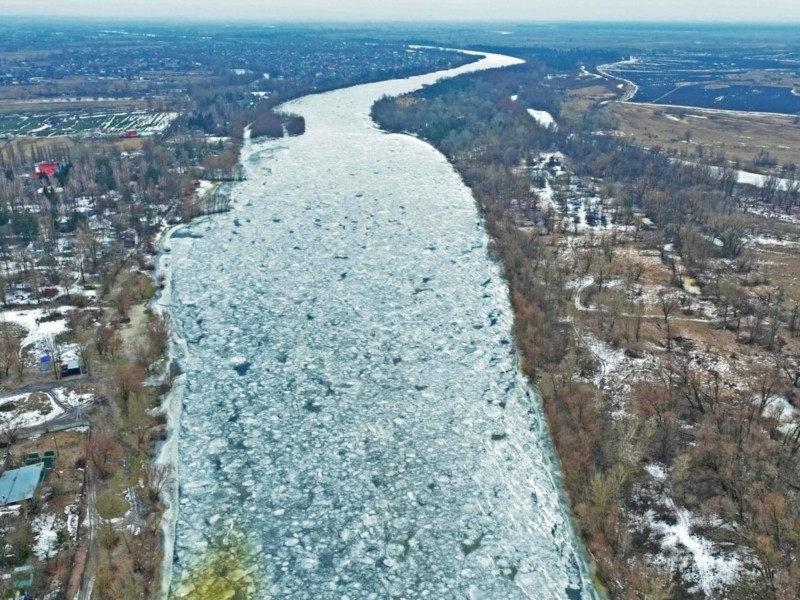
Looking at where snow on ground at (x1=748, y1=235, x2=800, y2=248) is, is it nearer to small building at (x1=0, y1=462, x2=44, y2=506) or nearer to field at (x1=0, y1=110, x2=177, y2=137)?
small building at (x1=0, y1=462, x2=44, y2=506)

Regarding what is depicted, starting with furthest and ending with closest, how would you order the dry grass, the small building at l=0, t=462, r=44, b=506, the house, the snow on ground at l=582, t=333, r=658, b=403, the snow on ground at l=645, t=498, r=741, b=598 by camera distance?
the dry grass, the house, the snow on ground at l=582, t=333, r=658, b=403, the small building at l=0, t=462, r=44, b=506, the snow on ground at l=645, t=498, r=741, b=598

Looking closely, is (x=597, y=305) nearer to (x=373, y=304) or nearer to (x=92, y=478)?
(x=373, y=304)

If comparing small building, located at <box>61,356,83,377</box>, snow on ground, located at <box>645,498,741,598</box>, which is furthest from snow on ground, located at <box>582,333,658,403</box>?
small building, located at <box>61,356,83,377</box>

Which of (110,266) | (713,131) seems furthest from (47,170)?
(713,131)

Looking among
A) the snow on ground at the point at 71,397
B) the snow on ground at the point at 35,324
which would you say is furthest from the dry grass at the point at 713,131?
the snow on ground at the point at 71,397

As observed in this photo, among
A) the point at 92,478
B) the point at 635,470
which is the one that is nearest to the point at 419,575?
the point at 635,470

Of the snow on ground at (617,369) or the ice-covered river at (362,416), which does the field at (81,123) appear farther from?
the snow on ground at (617,369)
